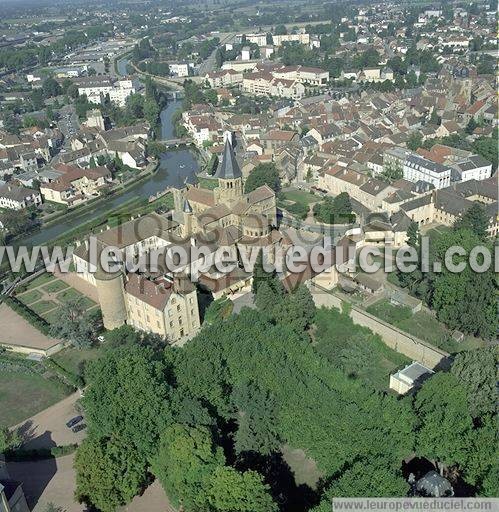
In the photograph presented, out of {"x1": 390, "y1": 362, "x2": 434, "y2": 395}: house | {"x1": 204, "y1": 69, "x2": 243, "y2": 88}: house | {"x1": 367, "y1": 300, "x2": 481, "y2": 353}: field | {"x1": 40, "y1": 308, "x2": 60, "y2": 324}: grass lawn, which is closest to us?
{"x1": 390, "y1": 362, "x2": 434, "y2": 395}: house

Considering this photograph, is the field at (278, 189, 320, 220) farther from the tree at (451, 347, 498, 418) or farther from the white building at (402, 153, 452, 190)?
the tree at (451, 347, 498, 418)

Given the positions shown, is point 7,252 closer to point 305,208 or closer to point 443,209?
point 305,208

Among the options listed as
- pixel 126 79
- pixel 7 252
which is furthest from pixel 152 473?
pixel 126 79

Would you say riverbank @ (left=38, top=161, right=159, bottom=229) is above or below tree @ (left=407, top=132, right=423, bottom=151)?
below

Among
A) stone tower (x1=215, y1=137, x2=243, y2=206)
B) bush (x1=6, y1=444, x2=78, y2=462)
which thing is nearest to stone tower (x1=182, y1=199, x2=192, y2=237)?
stone tower (x1=215, y1=137, x2=243, y2=206)

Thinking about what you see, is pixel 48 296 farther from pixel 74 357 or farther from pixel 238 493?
pixel 238 493

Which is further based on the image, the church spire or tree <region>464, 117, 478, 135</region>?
tree <region>464, 117, 478, 135</region>

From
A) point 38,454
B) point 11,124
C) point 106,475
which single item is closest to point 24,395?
point 38,454
